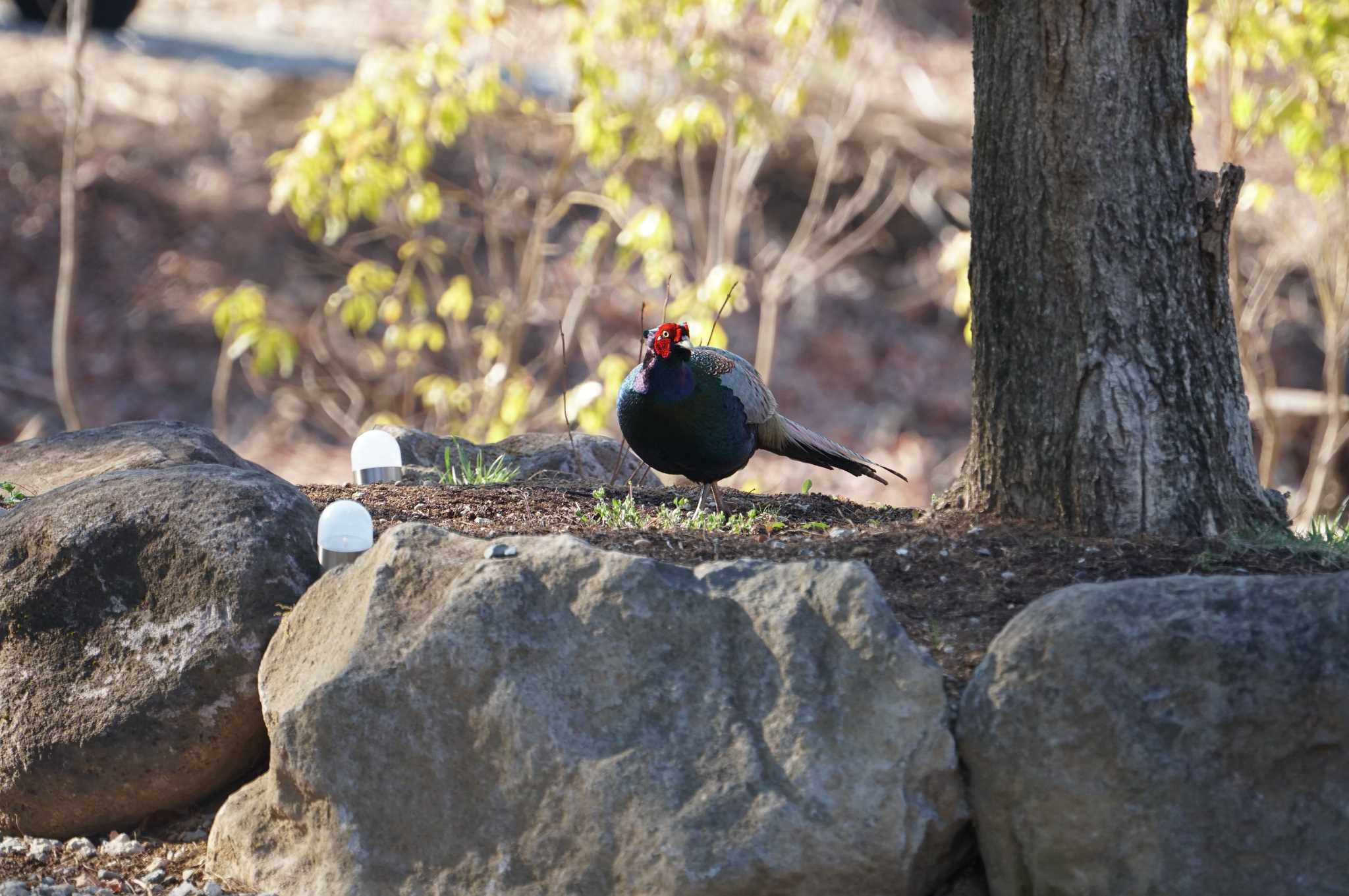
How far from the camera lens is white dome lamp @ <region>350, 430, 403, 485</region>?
459cm

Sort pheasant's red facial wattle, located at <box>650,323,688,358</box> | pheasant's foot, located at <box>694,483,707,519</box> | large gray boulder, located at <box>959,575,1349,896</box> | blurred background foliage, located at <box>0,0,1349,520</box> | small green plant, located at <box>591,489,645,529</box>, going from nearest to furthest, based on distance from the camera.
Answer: large gray boulder, located at <box>959,575,1349,896</box> → pheasant's red facial wattle, located at <box>650,323,688,358</box> → small green plant, located at <box>591,489,645,529</box> → pheasant's foot, located at <box>694,483,707,519</box> → blurred background foliage, located at <box>0,0,1349,520</box>

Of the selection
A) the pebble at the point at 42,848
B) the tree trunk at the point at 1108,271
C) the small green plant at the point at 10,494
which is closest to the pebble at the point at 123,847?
the pebble at the point at 42,848

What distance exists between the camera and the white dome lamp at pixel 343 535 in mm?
3203

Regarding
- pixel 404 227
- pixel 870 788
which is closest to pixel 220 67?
pixel 404 227

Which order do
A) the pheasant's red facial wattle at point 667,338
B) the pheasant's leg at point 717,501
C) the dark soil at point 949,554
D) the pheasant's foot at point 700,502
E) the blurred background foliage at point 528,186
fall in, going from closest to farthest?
the dark soil at point 949,554, the pheasant's red facial wattle at point 667,338, the pheasant's foot at point 700,502, the pheasant's leg at point 717,501, the blurred background foliage at point 528,186

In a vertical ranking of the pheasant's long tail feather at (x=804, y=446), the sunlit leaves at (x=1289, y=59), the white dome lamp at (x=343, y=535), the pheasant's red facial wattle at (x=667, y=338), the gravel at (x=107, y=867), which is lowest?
the gravel at (x=107, y=867)

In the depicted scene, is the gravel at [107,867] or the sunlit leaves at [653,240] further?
the sunlit leaves at [653,240]

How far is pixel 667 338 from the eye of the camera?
3.69 metres

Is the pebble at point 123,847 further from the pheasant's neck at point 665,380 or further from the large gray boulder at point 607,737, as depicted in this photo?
the pheasant's neck at point 665,380

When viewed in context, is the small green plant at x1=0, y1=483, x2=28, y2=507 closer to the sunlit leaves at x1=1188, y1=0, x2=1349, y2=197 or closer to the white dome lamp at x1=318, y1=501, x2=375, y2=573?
the white dome lamp at x1=318, y1=501, x2=375, y2=573

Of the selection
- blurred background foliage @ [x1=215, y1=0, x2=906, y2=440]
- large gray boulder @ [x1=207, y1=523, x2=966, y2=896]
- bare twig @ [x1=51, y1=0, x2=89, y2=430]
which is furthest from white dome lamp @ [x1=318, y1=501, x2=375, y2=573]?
bare twig @ [x1=51, y1=0, x2=89, y2=430]

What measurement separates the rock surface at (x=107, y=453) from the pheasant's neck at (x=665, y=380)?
1252 millimetres

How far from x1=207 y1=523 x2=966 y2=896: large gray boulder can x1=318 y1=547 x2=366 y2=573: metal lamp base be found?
0.27 meters

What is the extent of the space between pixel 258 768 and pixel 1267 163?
468 inches
